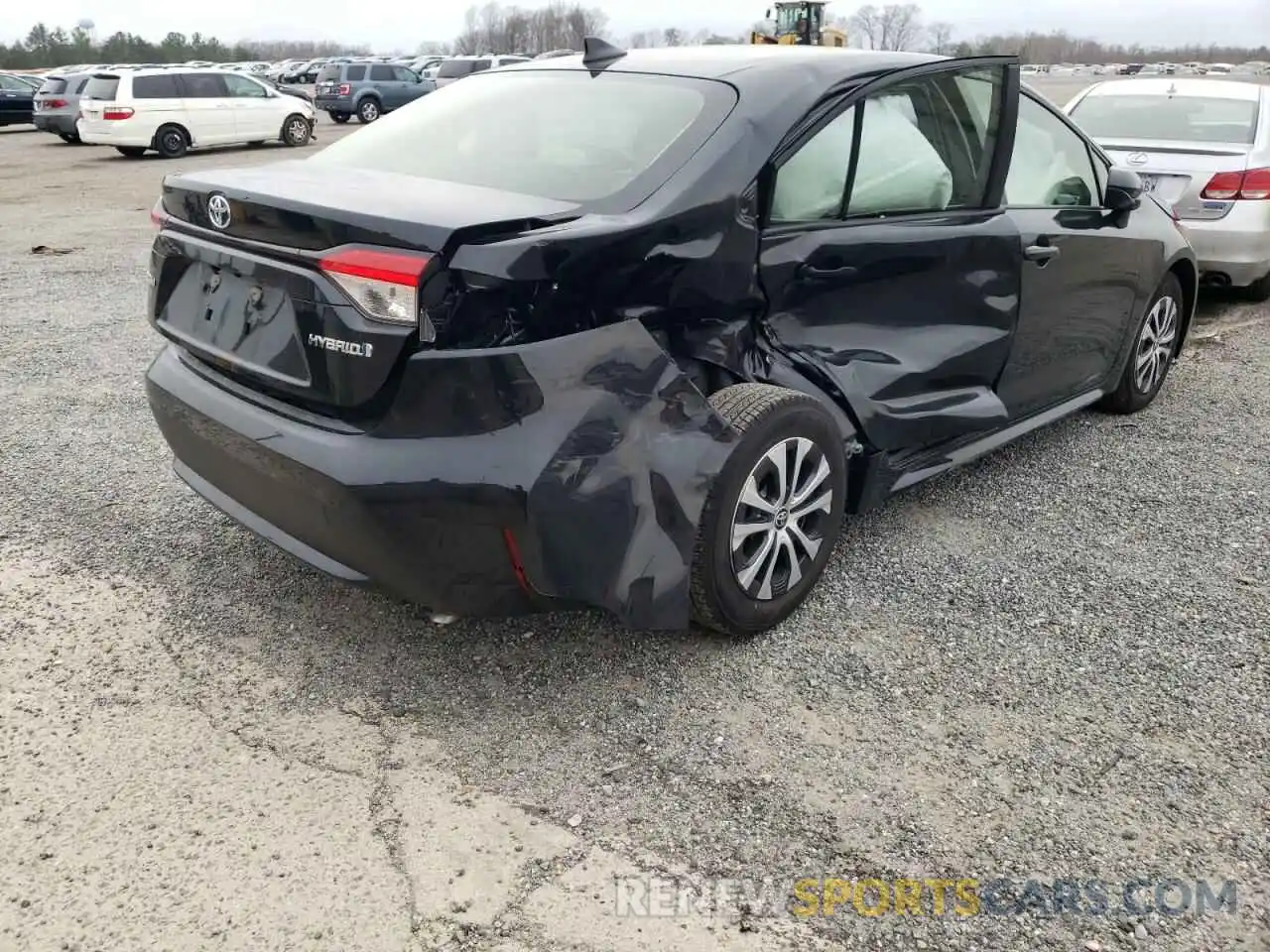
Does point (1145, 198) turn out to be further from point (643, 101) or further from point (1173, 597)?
point (643, 101)

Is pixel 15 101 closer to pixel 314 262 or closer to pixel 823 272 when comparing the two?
pixel 314 262

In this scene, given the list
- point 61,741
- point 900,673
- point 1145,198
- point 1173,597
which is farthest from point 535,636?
point 1145,198

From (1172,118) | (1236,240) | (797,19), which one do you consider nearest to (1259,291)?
(1236,240)

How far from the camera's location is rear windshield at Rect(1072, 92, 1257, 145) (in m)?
7.19

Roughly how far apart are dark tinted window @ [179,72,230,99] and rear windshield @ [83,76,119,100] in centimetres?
124

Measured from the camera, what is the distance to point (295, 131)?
22266mm

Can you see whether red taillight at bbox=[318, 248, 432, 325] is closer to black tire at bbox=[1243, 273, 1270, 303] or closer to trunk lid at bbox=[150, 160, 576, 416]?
trunk lid at bbox=[150, 160, 576, 416]

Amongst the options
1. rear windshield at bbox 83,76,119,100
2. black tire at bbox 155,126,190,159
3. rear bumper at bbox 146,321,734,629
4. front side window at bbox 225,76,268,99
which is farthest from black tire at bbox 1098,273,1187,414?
front side window at bbox 225,76,268,99

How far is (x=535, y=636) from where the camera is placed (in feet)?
10.4

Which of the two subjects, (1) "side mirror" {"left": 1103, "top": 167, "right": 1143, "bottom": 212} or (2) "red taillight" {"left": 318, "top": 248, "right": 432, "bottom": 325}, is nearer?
(2) "red taillight" {"left": 318, "top": 248, "right": 432, "bottom": 325}

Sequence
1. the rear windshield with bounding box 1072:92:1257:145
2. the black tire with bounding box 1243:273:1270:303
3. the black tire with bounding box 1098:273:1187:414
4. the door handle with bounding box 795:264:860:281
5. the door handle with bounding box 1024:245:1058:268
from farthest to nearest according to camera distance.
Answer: the black tire with bounding box 1243:273:1270:303, the rear windshield with bounding box 1072:92:1257:145, the black tire with bounding box 1098:273:1187:414, the door handle with bounding box 1024:245:1058:268, the door handle with bounding box 795:264:860:281

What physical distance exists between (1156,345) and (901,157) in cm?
240

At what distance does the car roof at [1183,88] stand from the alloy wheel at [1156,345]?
10.9ft

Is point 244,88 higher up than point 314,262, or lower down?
higher up
